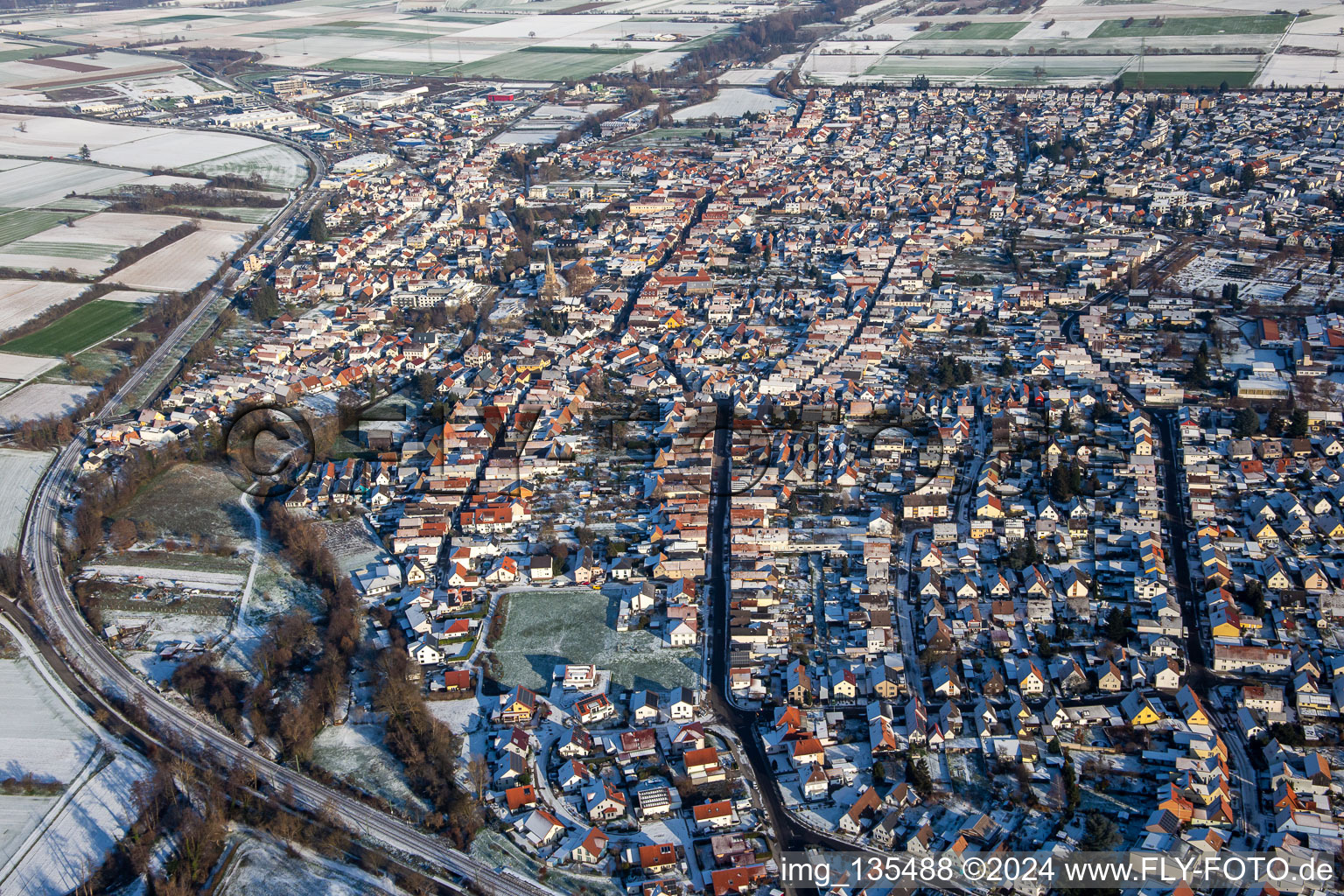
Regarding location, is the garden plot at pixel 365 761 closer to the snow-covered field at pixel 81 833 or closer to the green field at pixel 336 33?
the snow-covered field at pixel 81 833

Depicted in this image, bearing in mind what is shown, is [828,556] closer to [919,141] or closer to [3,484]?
[3,484]

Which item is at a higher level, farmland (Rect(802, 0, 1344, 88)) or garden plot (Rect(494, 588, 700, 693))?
farmland (Rect(802, 0, 1344, 88))

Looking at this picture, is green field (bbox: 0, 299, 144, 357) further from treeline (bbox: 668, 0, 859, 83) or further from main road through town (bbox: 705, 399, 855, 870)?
treeline (bbox: 668, 0, 859, 83)

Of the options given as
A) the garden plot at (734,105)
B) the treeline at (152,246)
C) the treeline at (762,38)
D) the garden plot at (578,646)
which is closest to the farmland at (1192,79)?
the garden plot at (734,105)

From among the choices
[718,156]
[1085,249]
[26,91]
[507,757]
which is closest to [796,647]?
[507,757]

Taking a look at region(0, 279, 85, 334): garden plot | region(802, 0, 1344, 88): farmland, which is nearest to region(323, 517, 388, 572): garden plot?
region(0, 279, 85, 334): garden plot
